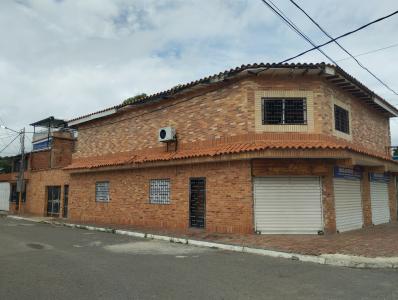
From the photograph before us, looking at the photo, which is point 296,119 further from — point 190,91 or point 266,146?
point 190,91

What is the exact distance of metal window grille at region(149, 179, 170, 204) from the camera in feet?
50.6

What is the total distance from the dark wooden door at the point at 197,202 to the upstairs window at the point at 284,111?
3.32 meters

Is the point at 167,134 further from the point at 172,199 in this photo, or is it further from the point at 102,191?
the point at 102,191

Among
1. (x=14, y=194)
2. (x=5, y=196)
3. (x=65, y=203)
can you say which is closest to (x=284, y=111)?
(x=65, y=203)

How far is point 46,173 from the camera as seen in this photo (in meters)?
24.7

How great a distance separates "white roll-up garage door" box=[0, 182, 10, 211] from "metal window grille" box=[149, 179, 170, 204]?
64.8ft

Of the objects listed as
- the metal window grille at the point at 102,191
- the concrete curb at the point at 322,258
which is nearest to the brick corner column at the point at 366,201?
the concrete curb at the point at 322,258

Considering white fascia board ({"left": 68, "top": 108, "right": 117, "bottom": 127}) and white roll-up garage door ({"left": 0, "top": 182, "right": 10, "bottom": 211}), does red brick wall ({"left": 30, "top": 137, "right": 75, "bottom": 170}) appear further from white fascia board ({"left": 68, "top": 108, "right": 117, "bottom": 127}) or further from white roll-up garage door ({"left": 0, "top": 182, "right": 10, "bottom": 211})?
white fascia board ({"left": 68, "top": 108, "right": 117, "bottom": 127})

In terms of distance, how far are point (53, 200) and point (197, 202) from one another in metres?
13.3

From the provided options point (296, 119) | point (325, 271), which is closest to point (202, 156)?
point (296, 119)

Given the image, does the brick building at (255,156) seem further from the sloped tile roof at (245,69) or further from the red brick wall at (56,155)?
the red brick wall at (56,155)

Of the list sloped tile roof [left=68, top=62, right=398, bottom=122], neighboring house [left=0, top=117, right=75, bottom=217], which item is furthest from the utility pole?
sloped tile roof [left=68, top=62, right=398, bottom=122]

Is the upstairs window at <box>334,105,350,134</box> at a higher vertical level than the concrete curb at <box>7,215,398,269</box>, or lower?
higher

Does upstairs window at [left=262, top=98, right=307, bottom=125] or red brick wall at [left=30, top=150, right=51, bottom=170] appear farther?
red brick wall at [left=30, top=150, right=51, bottom=170]
